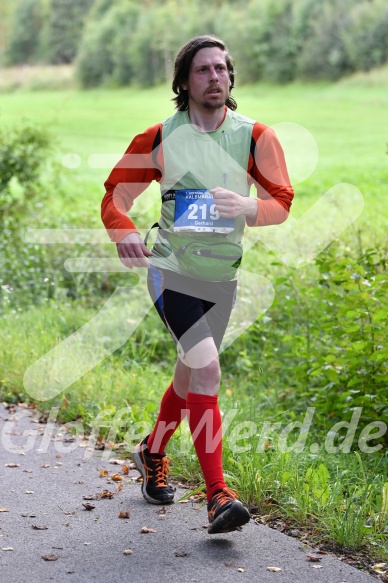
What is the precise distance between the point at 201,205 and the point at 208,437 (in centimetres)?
102

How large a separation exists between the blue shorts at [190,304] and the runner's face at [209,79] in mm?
795

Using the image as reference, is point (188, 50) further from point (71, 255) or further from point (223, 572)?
point (71, 255)

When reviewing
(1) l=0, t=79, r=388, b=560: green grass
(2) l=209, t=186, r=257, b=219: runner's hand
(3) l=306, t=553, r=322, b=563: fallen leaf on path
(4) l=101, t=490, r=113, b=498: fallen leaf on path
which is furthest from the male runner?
(4) l=101, t=490, r=113, b=498: fallen leaf on path

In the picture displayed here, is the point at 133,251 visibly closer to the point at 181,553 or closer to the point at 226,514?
the point at 226,514

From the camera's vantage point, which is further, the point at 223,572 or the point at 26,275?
the point at 26,275

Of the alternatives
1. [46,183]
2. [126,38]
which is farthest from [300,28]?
[46,183]

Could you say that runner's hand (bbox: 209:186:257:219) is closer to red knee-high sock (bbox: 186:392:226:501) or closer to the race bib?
the race bib

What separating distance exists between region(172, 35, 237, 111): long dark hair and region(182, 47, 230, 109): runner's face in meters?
0.03

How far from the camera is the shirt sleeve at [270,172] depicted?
4.53 m

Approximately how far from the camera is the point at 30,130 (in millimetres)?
12273

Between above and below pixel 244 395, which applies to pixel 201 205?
above

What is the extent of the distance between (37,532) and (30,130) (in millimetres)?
8375

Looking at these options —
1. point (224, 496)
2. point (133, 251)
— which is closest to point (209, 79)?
point (133, 251)

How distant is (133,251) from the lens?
4.45 meters
